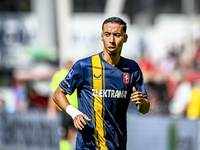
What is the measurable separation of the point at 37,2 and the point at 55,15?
94 centimetres

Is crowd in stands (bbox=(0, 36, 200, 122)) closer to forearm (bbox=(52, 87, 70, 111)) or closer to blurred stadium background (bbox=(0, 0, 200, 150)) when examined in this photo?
blurred stadium background (bbox=(0, 0, 200, 150))

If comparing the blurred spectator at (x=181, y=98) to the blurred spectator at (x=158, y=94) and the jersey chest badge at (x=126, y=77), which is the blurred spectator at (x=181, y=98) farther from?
the jersey chest badge at (x=126, y=77)

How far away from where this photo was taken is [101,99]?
4492 mm

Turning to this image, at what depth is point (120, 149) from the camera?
4527mm

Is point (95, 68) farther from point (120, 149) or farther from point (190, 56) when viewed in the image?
point (190, 56)

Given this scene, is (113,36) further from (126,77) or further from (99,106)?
(99,106)

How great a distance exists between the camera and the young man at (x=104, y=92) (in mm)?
4449

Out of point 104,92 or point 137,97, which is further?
point 104,92

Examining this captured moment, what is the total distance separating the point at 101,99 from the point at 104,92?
86 millimetres

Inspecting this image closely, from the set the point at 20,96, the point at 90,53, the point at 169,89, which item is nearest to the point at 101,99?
the point at 169,89

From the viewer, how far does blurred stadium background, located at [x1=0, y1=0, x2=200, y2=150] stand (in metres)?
9.91

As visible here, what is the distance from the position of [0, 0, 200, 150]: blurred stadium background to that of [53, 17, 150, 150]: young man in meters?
5.33

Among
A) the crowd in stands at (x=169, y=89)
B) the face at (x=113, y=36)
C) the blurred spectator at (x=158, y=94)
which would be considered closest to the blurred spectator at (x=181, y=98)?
the crowd in stands at (x=169, y=89)

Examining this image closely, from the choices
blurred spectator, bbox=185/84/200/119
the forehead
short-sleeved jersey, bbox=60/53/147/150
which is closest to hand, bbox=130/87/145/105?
short-sleeved jersey, bbox=60/53/147/150
